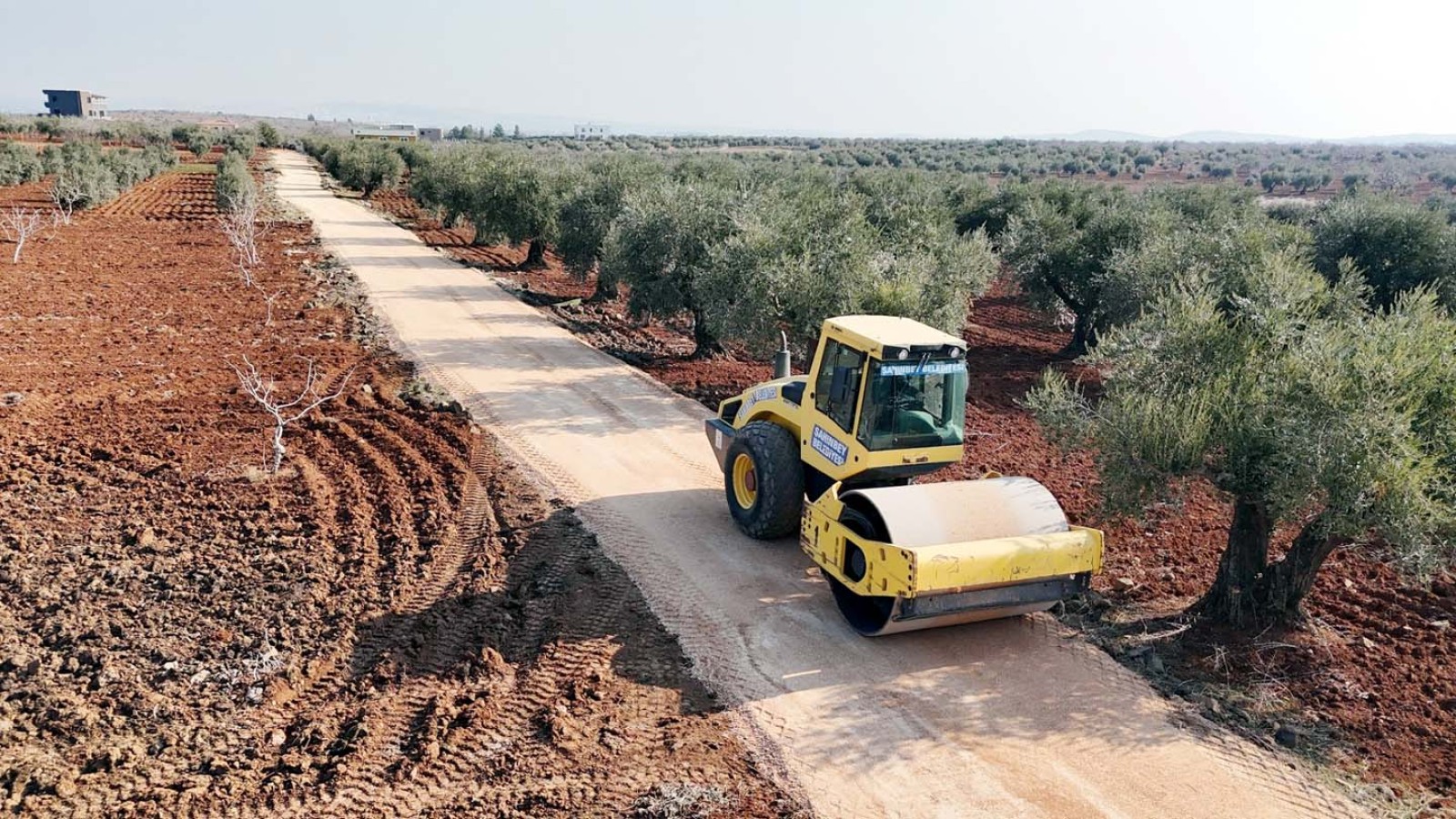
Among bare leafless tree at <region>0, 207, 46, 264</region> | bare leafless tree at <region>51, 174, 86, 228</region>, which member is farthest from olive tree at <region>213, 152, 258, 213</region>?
bare leafless tree at <region>0, 207, 46, 264</region>

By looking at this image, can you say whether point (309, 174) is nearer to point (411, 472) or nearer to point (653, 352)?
point (653, 352)

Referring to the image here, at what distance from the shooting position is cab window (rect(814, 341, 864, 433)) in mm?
→ 10500

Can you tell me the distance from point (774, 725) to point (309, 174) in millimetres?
78144

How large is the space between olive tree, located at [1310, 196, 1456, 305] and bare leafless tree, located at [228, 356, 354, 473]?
22.9 meters

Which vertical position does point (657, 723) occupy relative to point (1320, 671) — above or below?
below

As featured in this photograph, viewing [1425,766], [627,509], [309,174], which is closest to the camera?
[1425,766]

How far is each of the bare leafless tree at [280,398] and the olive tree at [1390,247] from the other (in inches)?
901

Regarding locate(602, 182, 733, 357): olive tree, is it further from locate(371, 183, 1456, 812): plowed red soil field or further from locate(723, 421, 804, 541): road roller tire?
locate(723, 421, 804, 541): road roller tire

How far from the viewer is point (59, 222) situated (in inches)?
1516

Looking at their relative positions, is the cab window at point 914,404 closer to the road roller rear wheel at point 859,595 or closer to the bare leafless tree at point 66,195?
the road roller rear wheel at point 859,595

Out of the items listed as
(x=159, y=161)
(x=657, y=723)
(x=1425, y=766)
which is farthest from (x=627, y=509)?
(x=159, y=161)

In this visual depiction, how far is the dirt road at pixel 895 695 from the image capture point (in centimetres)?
758

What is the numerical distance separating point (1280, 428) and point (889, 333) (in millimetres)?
3971

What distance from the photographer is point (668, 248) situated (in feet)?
73.1
